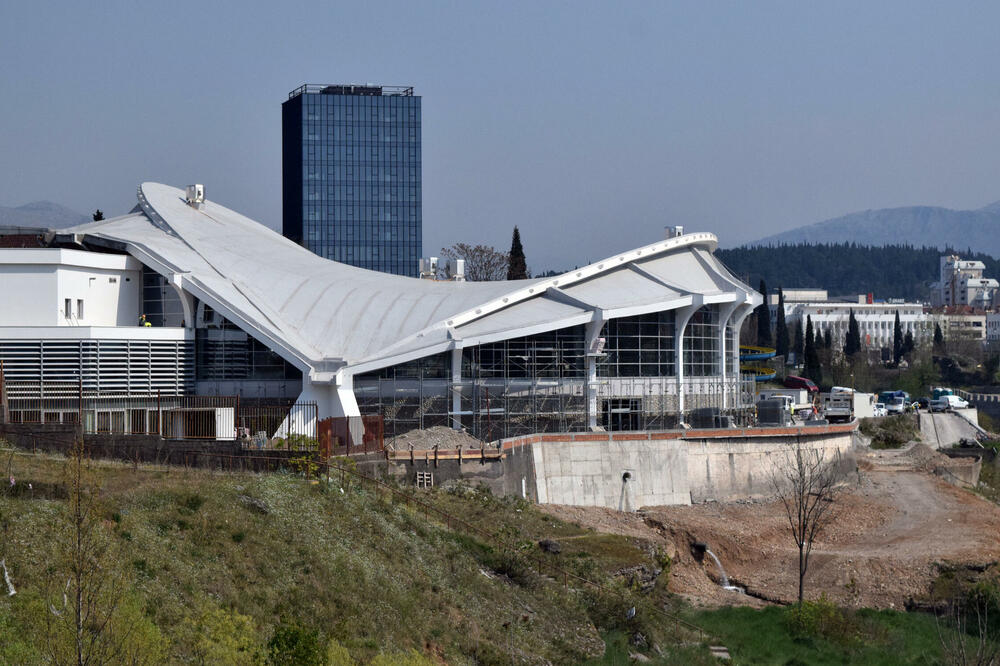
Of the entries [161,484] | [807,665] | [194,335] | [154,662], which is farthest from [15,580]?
[194,335]

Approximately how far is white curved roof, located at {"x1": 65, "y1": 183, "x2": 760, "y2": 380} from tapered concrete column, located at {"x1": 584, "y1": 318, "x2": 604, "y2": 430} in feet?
2.73

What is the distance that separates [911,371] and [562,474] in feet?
272

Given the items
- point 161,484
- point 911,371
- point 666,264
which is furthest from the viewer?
point 911,371

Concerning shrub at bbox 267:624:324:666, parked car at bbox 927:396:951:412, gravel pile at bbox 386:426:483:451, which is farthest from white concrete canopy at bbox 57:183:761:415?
parked car at bbox 927:396:951:412

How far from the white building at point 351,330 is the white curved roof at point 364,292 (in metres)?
0.09

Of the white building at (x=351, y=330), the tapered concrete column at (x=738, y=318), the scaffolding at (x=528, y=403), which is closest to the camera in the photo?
the white building at (x=351, y=330)

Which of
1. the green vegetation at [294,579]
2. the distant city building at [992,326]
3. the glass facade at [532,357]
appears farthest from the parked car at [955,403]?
the distant city building at [992,326]

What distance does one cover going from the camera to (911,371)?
116625 millimetres

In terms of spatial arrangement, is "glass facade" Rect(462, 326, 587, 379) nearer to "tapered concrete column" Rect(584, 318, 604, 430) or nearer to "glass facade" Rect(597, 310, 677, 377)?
"tapered concrete column" Rect(584, 318, 604, 430)

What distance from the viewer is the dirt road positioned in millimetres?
35094

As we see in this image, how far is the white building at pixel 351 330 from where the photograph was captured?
1738 inches

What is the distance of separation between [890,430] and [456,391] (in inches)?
1314

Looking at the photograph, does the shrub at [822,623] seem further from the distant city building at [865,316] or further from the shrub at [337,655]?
the distant city building at [865,316]

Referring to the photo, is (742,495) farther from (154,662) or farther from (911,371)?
(911,371)
